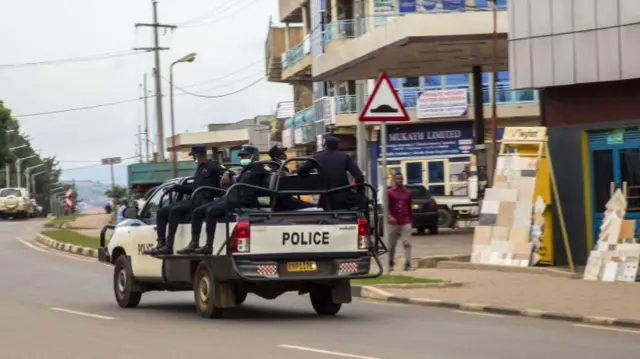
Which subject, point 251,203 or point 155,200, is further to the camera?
point 155,200

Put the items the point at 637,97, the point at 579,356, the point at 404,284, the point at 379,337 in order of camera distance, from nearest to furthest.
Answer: the point at 579,356, the point at 379,337, the point at 404,284, the point at 637,97

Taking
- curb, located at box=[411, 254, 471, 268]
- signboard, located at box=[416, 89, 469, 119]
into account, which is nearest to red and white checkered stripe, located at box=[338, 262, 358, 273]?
curb, located at box=[411, 254, 471, 268]

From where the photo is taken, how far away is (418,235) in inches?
1442

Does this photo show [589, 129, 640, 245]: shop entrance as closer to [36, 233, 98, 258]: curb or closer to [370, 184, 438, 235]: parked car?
[36, 233, 98, 258]: curb

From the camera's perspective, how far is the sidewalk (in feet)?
50.3

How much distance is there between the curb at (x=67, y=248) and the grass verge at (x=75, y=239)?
10.8 inches

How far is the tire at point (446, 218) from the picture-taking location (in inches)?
1544

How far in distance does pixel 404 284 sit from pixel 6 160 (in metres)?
73.9

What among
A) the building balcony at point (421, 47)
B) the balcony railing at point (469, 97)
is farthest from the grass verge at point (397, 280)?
the balcony railing at point (469, 97)

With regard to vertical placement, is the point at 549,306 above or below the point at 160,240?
below

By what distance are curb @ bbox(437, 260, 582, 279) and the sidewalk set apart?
25 cm

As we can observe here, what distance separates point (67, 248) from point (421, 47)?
1179 cm

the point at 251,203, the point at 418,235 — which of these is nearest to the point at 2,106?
the point at 418,235

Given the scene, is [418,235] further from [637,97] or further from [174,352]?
[174,352]
